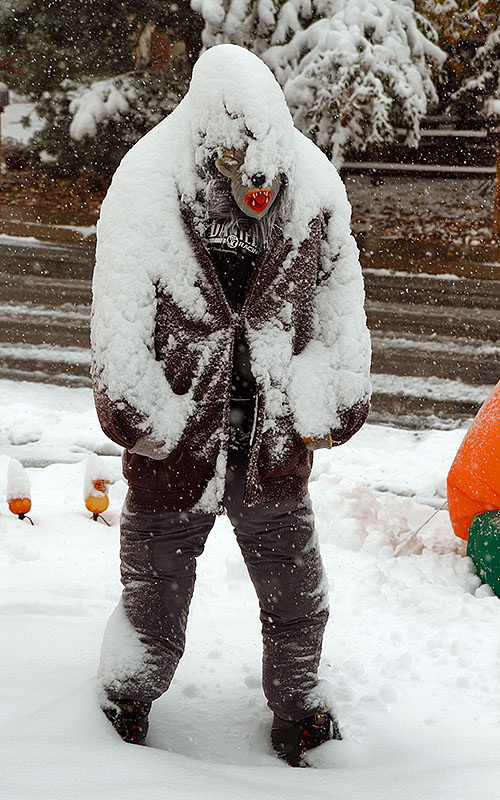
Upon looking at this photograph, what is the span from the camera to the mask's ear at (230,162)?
219 cm

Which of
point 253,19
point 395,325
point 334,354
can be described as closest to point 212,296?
point 334,354

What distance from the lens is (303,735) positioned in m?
2.49

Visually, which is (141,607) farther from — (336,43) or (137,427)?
(336,43)

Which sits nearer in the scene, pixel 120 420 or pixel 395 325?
pixel 120 420

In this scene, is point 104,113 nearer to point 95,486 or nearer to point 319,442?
point 95,486

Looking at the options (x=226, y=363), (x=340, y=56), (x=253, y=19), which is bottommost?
(x=226, y=363)

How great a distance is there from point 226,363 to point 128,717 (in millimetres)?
992

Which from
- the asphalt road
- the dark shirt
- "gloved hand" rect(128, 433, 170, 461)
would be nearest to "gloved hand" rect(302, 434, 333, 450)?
the dark shirt

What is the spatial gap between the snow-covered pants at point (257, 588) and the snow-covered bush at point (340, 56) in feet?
33.8

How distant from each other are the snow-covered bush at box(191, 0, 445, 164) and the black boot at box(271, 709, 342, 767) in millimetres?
10471

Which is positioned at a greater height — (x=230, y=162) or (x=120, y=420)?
(x=230, y=162)

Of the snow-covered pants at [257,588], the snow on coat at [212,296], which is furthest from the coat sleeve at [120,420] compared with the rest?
the snow-covered pants at [257,588]

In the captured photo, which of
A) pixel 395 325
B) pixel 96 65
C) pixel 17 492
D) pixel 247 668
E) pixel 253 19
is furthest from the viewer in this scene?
pixel 96 65

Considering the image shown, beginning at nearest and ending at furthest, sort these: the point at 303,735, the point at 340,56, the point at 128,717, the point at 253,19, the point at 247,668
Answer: the point at 128,717 → the point at 303,735 → the point at 247,668 → the point at 340,56 → the point at 253,19
